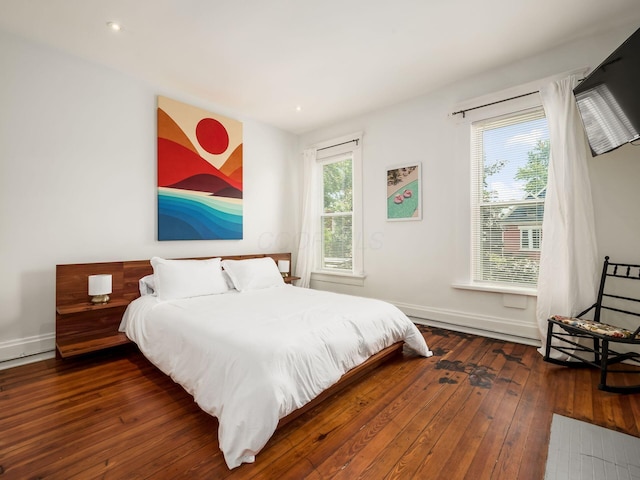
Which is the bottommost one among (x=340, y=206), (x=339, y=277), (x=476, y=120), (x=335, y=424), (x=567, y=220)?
(x=335, y=424)

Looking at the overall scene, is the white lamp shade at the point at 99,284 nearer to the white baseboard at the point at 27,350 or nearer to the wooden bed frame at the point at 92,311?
the wooden bed frame at the point at 92,311

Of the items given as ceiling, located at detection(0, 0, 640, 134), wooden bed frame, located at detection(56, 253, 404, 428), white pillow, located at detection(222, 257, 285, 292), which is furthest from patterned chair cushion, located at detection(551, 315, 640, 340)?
white pillow, located at detection(222, 257, 285, 292)

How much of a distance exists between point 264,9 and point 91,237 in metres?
2.59

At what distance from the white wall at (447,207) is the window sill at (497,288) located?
7 centimetres

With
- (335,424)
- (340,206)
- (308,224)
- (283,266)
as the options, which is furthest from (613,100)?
(283,266)

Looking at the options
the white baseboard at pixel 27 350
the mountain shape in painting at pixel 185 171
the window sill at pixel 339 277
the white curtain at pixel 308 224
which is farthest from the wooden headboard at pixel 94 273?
the window sill at pixel 339 277

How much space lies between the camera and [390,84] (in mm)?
3365

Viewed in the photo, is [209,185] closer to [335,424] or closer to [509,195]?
[335,424]

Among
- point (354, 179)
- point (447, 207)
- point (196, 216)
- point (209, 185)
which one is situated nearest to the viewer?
point (447, 207)

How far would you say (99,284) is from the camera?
8.61ft

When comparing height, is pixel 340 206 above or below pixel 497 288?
above

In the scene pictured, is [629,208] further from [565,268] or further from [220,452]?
[220,452]

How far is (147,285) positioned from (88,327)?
1.95 ft

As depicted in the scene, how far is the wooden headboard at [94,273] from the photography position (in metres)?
2.64
